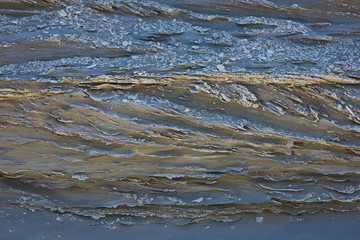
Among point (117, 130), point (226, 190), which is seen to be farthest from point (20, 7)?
point (226, 190)

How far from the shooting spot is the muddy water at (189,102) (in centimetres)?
182

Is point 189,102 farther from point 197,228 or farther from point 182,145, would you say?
point 197,228

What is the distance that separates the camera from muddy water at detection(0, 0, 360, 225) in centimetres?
182

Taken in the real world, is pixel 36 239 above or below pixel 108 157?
below

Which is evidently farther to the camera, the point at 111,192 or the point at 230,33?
the point at 111,192

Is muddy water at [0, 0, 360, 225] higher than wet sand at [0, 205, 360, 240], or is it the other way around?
muddy water at [0, 0, 360, 225]

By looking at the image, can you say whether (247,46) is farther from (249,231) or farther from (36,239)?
(36,239)

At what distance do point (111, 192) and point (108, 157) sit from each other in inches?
9.1

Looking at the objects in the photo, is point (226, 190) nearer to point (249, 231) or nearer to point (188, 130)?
point (249, 231)

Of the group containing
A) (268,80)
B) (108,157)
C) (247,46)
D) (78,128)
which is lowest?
(108,157)

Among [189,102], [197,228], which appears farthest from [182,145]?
[197,228]

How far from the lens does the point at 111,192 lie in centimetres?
204

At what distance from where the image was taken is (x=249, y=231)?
1937 millimetres

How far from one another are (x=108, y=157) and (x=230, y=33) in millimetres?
1017
